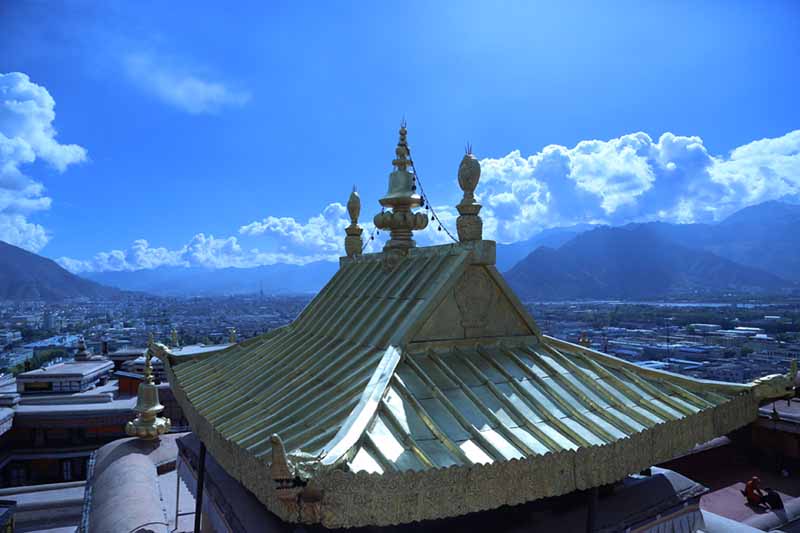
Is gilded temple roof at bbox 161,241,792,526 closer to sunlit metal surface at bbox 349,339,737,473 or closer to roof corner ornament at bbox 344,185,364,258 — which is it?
sunlit metal surface at bbox 349,339,737,473

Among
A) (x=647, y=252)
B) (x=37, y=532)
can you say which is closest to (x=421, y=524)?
(x=37, y=532)

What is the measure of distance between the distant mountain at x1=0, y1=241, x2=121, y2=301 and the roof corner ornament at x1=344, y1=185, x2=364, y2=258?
151 meters

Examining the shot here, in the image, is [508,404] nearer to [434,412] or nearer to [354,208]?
[434,412]

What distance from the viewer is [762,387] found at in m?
5.63

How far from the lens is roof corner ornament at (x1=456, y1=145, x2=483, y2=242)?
6062mm

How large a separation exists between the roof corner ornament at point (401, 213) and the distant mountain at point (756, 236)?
434 feet

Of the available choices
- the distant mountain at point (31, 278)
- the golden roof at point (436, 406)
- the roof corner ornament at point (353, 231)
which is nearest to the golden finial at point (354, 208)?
the roof corner ornament at point (353, 231)

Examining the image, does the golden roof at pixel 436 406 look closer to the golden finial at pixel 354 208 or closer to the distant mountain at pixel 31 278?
the golden finial at pixel 354 208

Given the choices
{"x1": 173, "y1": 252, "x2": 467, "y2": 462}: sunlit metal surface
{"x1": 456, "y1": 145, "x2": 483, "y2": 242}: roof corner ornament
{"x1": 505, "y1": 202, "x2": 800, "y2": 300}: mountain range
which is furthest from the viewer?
{"x1": 505, "y1": 202, "x2": 800, "y2": 300}: mountain range

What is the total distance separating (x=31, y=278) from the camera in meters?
133

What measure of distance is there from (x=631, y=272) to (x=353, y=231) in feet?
420

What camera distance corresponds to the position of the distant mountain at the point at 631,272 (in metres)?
109

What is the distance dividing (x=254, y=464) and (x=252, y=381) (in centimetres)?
251

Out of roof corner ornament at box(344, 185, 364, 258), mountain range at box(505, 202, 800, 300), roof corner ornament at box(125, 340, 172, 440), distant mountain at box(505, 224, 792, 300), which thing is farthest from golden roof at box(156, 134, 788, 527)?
mountain range at box(505, 202, 800, 300)
